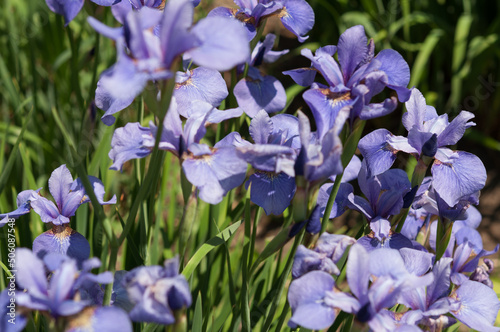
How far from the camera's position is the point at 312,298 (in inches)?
27.6

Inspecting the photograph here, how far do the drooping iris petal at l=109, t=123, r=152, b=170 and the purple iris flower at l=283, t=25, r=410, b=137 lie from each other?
26 cm

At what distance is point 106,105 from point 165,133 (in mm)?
153

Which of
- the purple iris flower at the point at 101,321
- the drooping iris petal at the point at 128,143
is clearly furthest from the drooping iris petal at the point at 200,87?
the purple iris flower at the point at 101,321

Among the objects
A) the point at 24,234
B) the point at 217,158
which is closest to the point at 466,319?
the point at 217,158

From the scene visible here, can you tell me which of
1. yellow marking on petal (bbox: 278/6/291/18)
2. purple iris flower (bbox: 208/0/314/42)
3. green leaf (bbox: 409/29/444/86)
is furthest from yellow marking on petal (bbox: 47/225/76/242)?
green leaf (bbox: 409/29/444/86)

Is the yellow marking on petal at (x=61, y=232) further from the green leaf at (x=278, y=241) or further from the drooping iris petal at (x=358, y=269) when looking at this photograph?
the drooping iris petal at (x=358, y=269)

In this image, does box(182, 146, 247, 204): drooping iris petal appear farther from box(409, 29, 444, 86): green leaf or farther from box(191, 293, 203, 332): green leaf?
box(409, 29, 444, 86): green leaf

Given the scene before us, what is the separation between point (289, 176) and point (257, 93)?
205mm

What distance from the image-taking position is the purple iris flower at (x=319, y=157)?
0.70m

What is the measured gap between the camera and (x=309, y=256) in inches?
29.0

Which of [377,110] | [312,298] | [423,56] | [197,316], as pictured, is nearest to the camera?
[312,298]

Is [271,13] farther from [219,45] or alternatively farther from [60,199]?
[60,199]

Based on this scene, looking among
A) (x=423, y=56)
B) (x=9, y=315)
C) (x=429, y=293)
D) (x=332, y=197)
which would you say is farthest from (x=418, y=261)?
(x=423, y=56)

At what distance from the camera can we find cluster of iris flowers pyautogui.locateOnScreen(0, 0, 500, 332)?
624 millimetres
